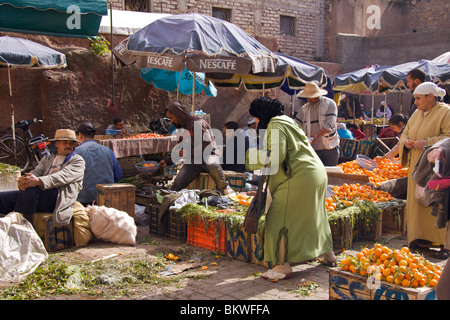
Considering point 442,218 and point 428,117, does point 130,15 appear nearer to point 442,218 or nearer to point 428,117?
point 428,117

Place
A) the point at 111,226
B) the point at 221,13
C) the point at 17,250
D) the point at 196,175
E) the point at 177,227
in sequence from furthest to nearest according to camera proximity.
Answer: the point at 221,13, the point at 196,175, the point at 177,227, the point at 111,226, the point at 17,250

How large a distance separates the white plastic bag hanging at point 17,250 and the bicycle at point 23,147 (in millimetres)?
5563

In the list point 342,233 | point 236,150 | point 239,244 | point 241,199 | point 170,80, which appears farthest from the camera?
point 170,80

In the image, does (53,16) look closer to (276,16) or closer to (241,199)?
(241,199)

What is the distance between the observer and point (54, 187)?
5.82m

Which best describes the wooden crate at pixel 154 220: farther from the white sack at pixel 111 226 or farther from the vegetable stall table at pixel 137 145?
the vegetable stall table at pixel 137 145

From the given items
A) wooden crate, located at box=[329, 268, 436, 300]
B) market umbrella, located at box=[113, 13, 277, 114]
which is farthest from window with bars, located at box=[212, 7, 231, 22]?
wooden crate, located at box=[329, 268, 436, 300]

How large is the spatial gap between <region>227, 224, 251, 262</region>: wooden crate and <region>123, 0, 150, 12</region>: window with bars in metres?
14.3

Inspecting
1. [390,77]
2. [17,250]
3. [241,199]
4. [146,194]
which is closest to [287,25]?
[390,77]

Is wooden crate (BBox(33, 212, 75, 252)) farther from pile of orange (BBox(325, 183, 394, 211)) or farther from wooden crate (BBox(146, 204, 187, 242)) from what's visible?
pile of orange (BBox(325, 183, 394, 211))

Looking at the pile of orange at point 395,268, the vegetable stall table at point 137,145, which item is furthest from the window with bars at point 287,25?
the pile of orange at point 395,268

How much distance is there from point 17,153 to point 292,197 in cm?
822

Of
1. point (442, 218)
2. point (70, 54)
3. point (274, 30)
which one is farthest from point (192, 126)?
point (274, 30)

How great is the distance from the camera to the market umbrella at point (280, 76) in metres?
9.06
